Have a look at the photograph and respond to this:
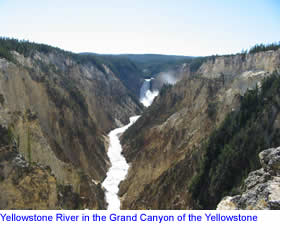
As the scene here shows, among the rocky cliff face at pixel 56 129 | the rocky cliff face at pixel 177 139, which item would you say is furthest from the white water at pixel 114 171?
the rocky cliff face at pixel 56 129

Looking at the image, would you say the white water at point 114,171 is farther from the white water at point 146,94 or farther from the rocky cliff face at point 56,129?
the white water at point 146,94

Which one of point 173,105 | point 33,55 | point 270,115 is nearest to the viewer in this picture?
point 270,115

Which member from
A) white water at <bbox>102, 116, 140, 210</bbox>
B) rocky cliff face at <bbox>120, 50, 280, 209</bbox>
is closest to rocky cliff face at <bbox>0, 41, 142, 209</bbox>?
white water at <bbox>102, 116, 140, 210</bbox>

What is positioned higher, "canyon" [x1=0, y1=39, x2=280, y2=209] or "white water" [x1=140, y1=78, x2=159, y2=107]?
"white water" [x1=140, y1=78, x2=159, y2=107]

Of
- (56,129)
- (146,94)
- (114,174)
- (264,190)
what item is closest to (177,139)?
(114,174)

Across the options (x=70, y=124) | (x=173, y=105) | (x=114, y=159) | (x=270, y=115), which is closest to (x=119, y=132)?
(x=173, y=105)

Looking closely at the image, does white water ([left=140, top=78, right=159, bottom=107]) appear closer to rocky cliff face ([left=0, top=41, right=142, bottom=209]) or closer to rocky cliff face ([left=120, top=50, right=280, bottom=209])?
rocky cliff face ([left=0, top=41, right=142, bottom=209])
